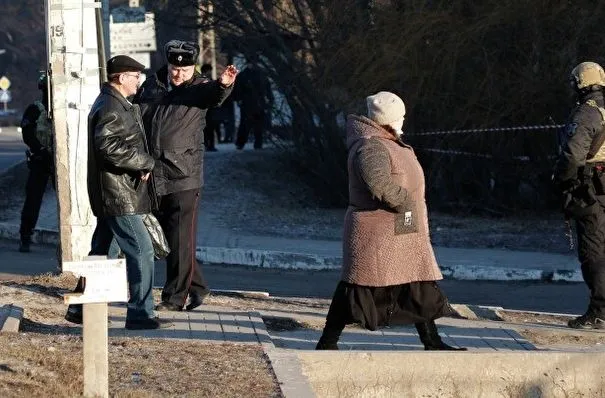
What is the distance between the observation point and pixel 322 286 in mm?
12383

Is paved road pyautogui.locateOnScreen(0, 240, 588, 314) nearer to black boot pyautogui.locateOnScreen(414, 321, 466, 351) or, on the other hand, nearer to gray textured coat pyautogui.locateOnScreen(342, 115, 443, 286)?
black boot pyautogui.locateOnScreen(414, 321, 466, 351)

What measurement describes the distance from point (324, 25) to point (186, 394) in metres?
12.0

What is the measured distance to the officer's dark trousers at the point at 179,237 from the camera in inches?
358

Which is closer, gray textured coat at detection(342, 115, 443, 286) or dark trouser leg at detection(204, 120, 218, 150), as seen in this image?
gray textured coat at detection(342, 115, 443, 286)

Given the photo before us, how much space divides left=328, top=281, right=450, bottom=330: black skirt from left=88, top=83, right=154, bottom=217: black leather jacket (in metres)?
1.47

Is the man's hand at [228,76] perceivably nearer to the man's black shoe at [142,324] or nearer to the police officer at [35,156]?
the man's black shoe at [142,324]

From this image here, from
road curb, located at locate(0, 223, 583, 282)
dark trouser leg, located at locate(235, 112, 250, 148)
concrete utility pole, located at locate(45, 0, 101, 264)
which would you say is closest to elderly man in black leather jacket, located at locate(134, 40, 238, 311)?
concrete utility pole, located at locate(45, 0, 101, 264)

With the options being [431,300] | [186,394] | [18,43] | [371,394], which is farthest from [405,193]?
[18,43]

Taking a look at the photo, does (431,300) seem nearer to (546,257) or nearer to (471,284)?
(471,284)

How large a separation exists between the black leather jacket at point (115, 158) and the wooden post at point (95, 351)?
2118 mm

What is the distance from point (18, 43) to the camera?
9475 centimetres

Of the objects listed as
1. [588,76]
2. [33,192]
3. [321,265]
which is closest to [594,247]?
[588,76]

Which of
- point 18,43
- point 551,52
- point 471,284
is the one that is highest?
point 551,52

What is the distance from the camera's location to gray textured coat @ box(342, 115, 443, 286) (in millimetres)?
7562
